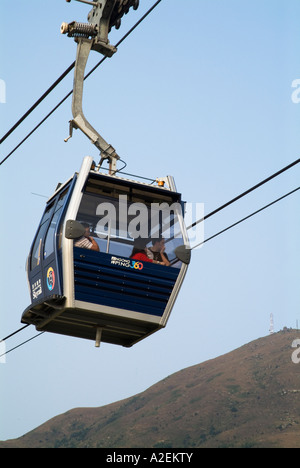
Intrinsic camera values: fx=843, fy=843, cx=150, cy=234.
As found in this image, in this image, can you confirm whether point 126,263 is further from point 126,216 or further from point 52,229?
point 52,229

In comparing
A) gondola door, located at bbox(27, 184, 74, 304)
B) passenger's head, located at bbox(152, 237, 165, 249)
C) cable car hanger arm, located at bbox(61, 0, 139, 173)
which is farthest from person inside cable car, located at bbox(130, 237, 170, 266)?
cable car hanger arm, located at bbox(61, 0, 139, 173)

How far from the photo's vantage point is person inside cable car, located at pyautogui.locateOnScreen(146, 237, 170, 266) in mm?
12828

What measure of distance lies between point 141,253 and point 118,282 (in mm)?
800

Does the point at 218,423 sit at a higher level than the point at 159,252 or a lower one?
higher

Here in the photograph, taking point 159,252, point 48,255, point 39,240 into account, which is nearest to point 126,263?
point 159,252

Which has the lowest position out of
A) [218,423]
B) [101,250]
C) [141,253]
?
[101,250]

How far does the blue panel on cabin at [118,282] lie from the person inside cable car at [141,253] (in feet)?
0.87

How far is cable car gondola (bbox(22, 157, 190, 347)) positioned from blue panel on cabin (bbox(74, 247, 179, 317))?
0.05 ft

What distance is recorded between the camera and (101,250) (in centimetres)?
1222

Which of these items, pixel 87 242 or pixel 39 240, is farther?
pixel 39 240

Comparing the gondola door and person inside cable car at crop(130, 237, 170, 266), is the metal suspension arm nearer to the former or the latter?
the gondola door

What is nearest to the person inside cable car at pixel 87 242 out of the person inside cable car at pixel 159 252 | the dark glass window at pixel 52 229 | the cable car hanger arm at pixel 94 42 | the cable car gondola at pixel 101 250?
the cable car gondola at pixel 101 250
